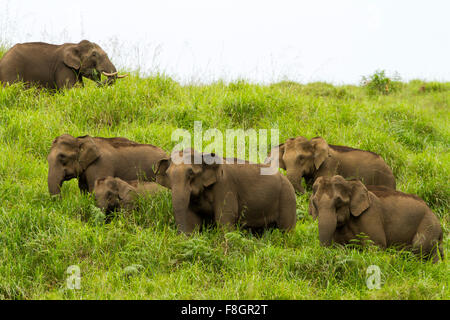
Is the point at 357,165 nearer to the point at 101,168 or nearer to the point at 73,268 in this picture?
the point at 101,168

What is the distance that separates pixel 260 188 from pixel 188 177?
118cm

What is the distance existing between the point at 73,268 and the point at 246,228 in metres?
2.32

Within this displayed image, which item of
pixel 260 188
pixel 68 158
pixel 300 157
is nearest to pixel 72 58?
pixel 68 158

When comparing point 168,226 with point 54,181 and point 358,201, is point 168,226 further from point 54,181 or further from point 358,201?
point 358,201

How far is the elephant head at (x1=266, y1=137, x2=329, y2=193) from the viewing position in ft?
28.9

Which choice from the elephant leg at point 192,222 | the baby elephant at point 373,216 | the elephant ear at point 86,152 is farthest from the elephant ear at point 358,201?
the elephant ear at point 86,152

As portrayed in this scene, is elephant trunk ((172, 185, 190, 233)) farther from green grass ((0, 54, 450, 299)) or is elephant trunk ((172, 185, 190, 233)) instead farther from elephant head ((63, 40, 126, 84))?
elephant head ((63, 40, 126, 84))

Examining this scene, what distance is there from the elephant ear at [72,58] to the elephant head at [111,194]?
5116mm

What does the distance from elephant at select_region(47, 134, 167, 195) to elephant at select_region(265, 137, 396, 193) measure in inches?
75.2

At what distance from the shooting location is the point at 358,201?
21.1 ft

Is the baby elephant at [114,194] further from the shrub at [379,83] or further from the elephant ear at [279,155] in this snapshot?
the shrub at [379,83]

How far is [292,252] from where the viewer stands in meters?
6.39

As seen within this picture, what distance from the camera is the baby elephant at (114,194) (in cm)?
705

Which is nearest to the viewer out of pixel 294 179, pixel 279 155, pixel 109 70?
pixel 294 179
